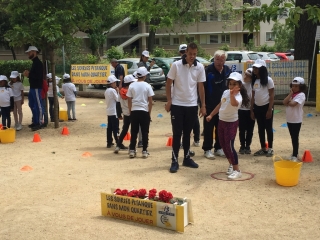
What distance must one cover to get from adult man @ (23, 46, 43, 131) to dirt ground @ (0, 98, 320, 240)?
6.45 ft

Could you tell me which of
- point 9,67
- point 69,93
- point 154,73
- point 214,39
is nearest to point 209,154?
point 69,93

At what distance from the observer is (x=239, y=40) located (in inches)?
1981

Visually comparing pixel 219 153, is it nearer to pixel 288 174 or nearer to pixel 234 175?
pixel 234 175

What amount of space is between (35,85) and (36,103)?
19.1 inches

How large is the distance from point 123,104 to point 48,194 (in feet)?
10.1

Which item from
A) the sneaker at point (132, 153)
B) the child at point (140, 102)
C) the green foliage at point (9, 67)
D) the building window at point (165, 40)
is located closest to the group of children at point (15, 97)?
the sneaker at point (132, 153)

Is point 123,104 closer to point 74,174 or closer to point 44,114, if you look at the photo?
point 74,174

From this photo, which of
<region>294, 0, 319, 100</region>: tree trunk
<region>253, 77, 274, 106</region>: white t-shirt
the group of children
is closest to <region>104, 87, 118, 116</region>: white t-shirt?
<region>253, 77, 274, 106</region>: white t-shirt

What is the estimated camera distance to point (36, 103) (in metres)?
12.3

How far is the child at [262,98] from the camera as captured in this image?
8180 millimetres

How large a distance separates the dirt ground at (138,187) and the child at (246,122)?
0.40m

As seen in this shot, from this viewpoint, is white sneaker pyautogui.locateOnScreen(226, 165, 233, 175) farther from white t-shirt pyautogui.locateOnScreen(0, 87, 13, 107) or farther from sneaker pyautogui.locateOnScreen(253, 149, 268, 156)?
white t-shirt pyautogui.locateOnScreen(0, 87, 13, 107)

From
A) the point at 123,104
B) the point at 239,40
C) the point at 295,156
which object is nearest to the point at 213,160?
the point at 295,156

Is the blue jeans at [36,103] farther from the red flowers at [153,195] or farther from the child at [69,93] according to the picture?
the red flowers at [153,195]
